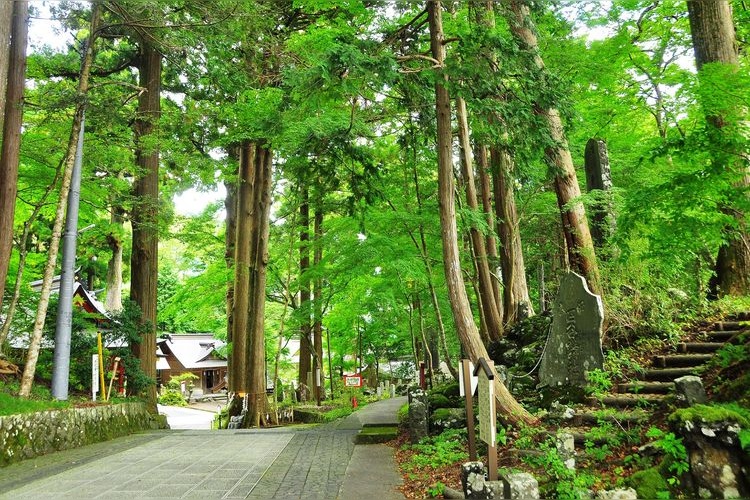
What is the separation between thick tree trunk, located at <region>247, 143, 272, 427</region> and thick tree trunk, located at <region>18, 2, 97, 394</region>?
5383mm

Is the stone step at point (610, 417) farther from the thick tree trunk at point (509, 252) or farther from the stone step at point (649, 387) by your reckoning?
the thick tree trunk at point (509, 252)

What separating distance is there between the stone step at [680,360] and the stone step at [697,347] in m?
0.26

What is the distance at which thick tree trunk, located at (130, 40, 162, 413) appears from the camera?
1224 cm

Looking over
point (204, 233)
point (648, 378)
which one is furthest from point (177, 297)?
point (648, 378)

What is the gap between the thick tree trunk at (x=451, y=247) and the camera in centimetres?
691

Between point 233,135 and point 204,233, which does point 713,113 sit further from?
point 204,233

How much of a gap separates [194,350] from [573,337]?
127 ft

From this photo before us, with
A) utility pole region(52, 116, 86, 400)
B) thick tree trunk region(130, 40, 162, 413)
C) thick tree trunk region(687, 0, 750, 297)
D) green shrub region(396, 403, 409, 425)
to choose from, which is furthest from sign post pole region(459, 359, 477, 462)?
thick tree trunk region(130, 40, 162, 413)

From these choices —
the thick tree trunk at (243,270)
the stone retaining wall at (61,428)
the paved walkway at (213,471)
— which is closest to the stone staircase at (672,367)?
the paved walkway at (213,471)

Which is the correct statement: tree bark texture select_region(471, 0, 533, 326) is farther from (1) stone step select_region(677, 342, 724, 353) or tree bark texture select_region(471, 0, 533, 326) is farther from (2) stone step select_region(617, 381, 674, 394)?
(2) stone step select_region(617, 381, 674, 394)

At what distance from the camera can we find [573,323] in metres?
7.20

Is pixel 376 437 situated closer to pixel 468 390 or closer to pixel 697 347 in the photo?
pixel 468 390

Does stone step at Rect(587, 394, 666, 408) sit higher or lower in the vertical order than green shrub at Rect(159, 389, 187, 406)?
higher

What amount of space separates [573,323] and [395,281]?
7554 millimetres
